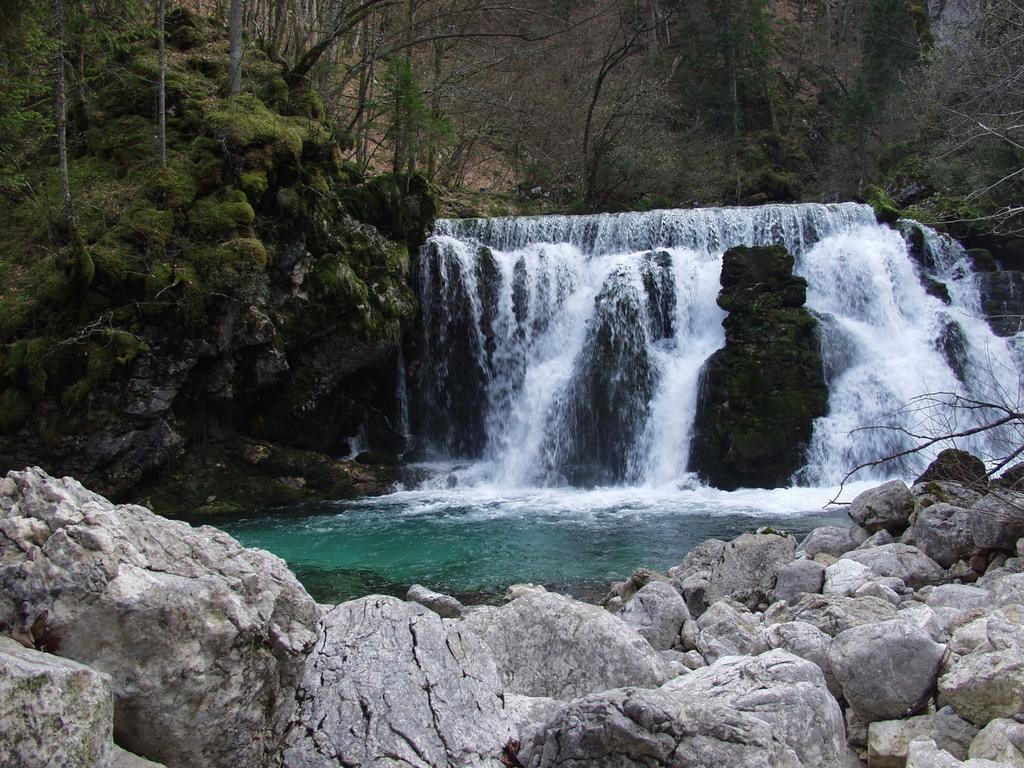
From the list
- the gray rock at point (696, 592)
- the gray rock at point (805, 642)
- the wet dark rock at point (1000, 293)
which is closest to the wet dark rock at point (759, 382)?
the wet dark rock at point (1000, 293)

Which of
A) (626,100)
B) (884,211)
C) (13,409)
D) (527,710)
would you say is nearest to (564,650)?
(527,710)

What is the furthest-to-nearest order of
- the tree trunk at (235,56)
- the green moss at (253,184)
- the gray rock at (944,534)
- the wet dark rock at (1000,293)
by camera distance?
the wet dark rock at (1000,293)
the tree trunk at (235,56)
the green moss at (253,184)
the gray rock at (944,534)

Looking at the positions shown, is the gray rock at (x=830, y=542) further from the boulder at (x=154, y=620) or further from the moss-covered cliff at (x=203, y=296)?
the moss-covered cliff at (x=203, y=296)

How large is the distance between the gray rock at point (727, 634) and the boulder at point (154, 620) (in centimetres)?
292

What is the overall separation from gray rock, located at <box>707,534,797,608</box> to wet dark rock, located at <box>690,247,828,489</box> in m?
7.84

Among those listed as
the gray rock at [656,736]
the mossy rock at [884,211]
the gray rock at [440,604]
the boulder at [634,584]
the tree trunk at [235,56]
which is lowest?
the boulder at [634,584]

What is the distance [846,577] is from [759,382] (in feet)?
A: 30.7

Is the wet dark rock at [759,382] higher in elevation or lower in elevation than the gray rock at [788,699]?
higher

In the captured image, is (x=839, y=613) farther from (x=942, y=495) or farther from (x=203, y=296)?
(x=203, y=296)

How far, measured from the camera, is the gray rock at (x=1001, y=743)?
2.84 m

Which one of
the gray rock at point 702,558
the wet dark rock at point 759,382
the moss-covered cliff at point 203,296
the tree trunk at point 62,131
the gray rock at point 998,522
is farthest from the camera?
the wet dark rock at point 759,382

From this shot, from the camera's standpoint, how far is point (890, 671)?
3520 mm

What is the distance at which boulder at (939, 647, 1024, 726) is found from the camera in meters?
3.07

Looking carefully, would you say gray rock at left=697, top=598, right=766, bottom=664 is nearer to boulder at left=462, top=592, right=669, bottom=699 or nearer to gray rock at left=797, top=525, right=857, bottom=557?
boulder at left=462, top=592, right=669, bottom=699
